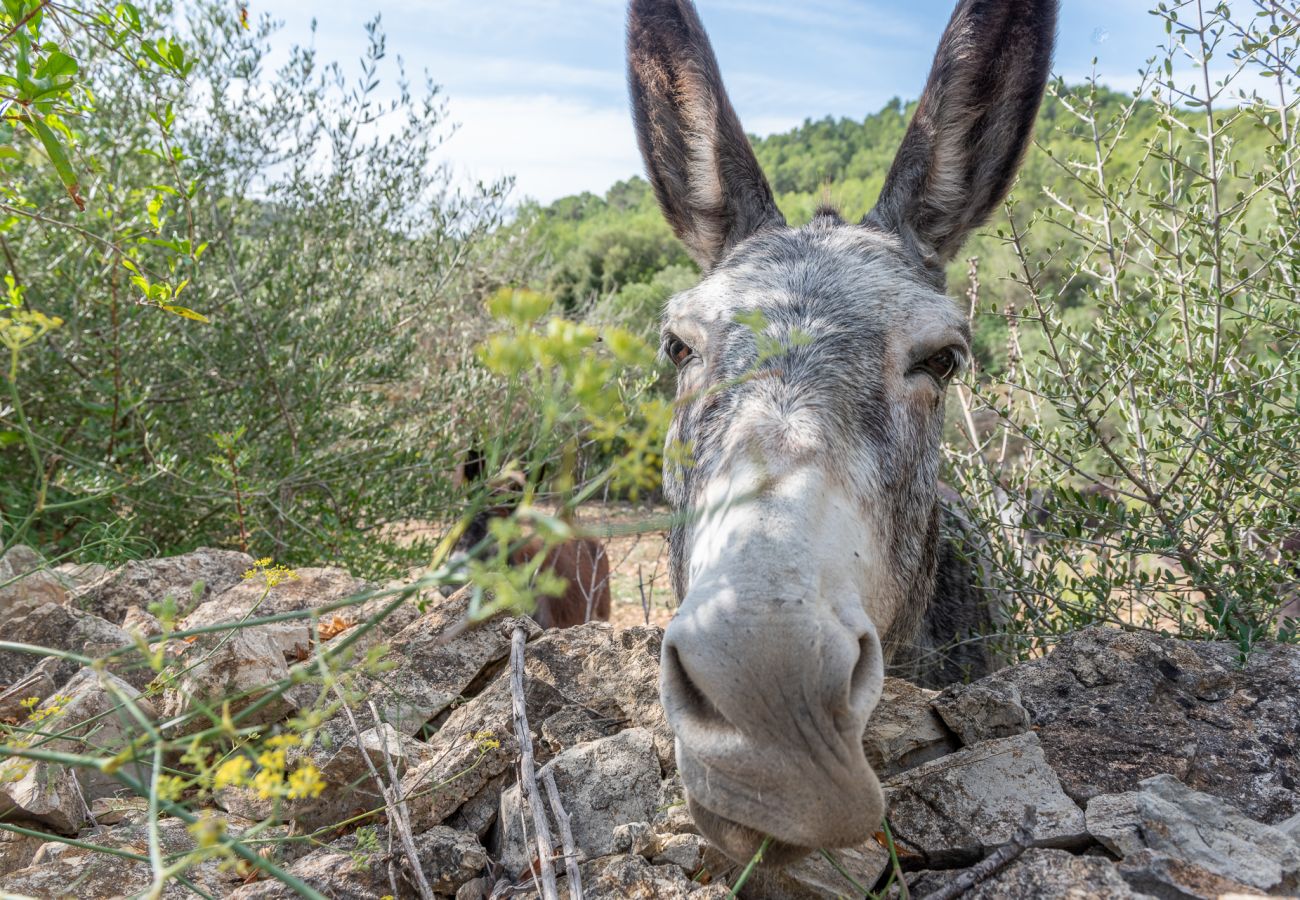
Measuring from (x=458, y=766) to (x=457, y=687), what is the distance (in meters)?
0.60

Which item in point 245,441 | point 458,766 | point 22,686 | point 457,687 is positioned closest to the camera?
point 458,766

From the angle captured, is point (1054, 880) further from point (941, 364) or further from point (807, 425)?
point (941, 364)

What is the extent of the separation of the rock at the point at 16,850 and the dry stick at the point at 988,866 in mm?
2169

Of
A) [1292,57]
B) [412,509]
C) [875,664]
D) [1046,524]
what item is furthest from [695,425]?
[412,509]

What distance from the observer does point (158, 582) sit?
335 cm

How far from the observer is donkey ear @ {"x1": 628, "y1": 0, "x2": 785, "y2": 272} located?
346 centimetres

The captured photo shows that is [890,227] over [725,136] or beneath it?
beneath

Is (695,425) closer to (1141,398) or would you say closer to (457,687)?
(457,687)

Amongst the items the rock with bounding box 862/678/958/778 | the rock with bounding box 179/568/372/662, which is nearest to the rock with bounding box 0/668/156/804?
the rock with bounding box 179/568/372/662

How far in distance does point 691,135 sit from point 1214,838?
120 inches

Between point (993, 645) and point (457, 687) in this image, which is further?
point (993, 645)

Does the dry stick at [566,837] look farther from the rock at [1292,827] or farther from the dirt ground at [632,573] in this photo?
the dirt ground at [632,573]

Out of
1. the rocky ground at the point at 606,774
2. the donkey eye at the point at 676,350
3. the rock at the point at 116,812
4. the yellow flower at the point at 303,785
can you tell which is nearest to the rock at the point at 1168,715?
the rocky ground at the point at 606,774

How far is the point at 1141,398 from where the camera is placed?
3.44 m
